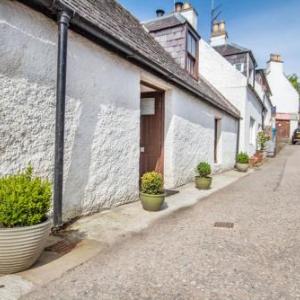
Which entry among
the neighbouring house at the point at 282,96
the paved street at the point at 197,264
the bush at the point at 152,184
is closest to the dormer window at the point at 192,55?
the bush at the point at 152,184

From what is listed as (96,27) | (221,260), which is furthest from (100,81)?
(221,260)

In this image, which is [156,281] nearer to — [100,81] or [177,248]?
[177,248]

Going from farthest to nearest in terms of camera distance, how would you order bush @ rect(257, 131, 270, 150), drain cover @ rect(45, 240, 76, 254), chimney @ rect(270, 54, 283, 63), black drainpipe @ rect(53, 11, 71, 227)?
chimney @ rect(270, 54, 283, 63) → bush @ rect(257, 131, 270, 150) → black drainpipe @ rect(53, 11, 71, 227) → drain cover @ rect(45, 240, 76, 254)

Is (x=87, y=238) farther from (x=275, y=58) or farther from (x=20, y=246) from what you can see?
(x=275, y=58)

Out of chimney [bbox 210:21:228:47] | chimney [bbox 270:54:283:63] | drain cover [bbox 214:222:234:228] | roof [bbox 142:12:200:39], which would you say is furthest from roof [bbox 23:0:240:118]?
chimney [bbox 270:54:283:63]

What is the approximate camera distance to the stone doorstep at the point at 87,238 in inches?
114

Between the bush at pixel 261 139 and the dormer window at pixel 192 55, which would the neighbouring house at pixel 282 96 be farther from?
the dormer window at pixel 192 55

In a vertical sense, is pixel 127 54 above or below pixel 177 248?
above

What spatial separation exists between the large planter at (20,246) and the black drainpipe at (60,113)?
1.29 meters

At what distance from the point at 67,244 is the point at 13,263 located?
1.07 m

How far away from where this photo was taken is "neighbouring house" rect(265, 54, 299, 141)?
37.1 m

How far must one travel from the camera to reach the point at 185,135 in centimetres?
938

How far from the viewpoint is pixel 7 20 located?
3.78 metres

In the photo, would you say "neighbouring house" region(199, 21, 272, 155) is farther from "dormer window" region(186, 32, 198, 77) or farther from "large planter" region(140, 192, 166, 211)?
"large planter" region(140, 192, 166, 211)
